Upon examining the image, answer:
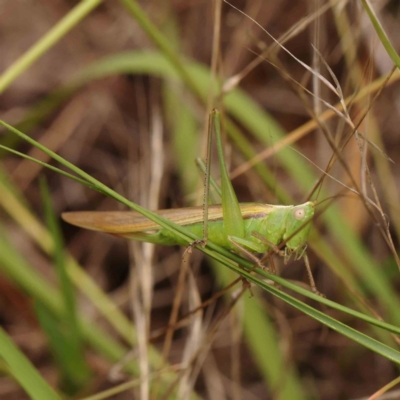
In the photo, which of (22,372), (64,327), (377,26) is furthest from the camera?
(64,327)

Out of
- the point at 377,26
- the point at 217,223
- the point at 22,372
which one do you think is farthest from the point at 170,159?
the point at 377,26

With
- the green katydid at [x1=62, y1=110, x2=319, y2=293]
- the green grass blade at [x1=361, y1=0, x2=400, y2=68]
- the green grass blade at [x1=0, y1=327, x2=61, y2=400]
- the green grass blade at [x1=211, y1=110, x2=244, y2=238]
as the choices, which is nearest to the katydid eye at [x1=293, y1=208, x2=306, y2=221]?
the green katydid at [x1=62, y1=110, x2=319, y2=293]

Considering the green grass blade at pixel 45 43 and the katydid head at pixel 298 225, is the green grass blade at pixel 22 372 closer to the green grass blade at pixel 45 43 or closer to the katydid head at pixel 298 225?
the katydid head at pixel 298 225

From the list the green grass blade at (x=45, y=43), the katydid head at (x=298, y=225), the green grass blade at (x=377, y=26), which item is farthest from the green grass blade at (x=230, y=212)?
the green grass blade at (x=45, y=43)

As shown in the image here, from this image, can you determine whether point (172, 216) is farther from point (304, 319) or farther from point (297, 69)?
point (297, 69)

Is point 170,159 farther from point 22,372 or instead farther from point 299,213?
point 22,372

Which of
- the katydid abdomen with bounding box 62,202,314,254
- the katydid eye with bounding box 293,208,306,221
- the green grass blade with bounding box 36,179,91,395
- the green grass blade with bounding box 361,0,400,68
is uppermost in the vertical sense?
the green grass blade with bounding box 361,0,400,68

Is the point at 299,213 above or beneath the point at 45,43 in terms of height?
beneath

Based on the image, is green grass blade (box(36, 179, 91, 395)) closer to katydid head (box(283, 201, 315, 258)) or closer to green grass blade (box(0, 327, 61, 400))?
green grass blade (box(0, 327, 61, 400))
